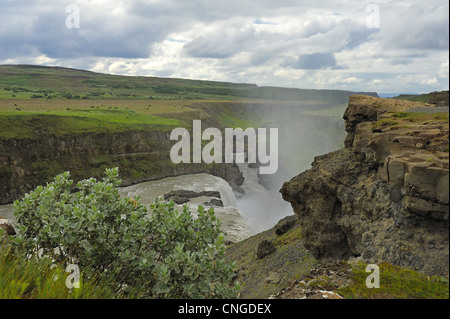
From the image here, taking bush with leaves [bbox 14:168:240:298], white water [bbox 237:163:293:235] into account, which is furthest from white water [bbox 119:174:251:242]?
bush with leaves [bbox 14:168:240:298]

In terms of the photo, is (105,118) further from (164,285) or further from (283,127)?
(283,127)

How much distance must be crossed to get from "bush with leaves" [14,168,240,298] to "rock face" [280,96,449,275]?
23.4 feet

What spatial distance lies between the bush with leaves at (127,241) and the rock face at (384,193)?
7.13 metres

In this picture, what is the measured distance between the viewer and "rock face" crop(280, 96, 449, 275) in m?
12.5

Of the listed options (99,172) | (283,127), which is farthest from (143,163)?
(283,127)

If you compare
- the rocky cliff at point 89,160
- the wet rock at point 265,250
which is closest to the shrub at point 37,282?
the wet rock at point 265,250

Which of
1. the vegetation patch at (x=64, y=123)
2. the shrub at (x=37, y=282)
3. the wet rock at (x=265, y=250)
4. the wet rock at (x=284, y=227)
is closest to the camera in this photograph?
the shrub at (x=37, y=282)

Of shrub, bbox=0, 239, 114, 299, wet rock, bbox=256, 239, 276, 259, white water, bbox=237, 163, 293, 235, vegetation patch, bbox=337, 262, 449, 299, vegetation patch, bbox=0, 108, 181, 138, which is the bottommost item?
white water, bbox=237, 163, 293, 235

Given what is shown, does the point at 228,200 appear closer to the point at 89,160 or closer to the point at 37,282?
the point at 89,160

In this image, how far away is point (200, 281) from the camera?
1055 cm

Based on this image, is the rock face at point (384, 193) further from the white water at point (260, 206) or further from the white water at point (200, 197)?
the white water at point (260, 206)

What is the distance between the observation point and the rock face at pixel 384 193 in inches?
494

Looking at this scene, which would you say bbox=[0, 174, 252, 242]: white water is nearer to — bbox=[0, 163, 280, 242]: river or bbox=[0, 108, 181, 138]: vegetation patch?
A: bbox=[0, 163, 280, 242]: river
